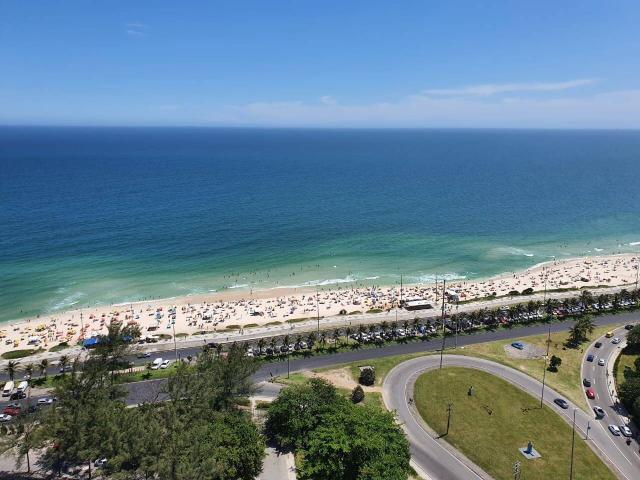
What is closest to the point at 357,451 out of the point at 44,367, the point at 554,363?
the point at 554,363

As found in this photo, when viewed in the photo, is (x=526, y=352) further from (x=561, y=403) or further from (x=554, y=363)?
(x=561, y=403)

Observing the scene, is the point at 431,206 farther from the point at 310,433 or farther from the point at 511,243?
the point at 310,433

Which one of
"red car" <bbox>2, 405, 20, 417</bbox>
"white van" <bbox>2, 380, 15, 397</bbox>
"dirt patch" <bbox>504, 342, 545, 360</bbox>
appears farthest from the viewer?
"dirt patch" <bbox>504, 342, 545, 360</bbox>

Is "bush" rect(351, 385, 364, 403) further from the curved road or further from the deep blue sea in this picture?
the deep blue sea

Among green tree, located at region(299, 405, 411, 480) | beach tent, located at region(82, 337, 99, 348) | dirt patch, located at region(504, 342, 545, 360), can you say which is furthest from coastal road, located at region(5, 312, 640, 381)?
green tree, located at region(299, 405, 411, 480)

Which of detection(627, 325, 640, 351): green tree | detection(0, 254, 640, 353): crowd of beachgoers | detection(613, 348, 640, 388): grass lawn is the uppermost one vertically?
detection(627, 325, 640, 351): green tree

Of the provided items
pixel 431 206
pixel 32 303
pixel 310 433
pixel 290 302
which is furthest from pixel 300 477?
pixel 431 206
